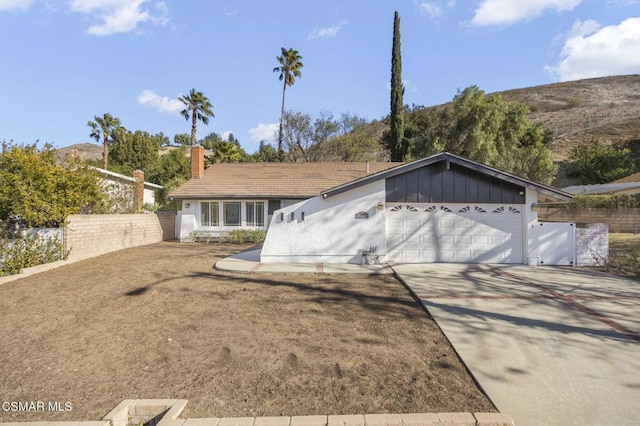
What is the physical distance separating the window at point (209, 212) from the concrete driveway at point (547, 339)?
13033 mm

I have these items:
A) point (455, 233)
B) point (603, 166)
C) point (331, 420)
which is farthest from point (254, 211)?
point (603, 166)

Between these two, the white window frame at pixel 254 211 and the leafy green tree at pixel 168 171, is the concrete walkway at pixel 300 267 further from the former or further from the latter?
the leafy green tree at pixel 168 171

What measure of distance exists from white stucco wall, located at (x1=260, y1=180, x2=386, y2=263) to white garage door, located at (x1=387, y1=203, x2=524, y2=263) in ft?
2.39

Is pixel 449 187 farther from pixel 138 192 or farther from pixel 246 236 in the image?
pixel 138 192

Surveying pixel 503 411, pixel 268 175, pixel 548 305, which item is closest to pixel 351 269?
pixel 548 305

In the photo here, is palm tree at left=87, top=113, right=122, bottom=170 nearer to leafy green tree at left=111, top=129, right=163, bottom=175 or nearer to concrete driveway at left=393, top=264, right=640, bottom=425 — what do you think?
leafy green tree at left=111, top=129, right=163, bottom=175

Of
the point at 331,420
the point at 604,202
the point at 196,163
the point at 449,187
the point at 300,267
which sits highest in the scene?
the point at 196,163

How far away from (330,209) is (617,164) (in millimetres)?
27458

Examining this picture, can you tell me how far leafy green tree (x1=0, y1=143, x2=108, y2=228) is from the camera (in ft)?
33.4

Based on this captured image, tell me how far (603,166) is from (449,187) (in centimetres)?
2435

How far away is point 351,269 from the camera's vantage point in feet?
33.5

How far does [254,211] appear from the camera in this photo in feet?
62.2

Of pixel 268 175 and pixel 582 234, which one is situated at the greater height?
pixel 268 175

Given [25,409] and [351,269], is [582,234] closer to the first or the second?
[351,269]
